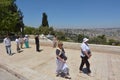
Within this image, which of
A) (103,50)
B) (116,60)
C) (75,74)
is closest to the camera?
(75,74)

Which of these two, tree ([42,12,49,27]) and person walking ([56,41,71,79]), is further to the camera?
tree ([42,12,49,27])

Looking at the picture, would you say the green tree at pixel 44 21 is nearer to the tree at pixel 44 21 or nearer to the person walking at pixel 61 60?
the tree at pixel 44 21

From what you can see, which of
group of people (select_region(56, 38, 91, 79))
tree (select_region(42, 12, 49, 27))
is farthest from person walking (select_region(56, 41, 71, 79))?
tree (select_region(42, 12, 49, 27))

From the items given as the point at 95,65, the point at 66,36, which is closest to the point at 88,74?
the point at 95,65

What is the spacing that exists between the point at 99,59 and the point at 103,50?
3.31 meters

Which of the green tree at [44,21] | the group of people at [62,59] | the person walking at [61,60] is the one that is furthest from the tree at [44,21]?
the person walking at [61,60]

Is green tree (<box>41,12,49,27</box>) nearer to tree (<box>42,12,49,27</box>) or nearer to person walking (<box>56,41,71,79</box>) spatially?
tree (<box>42,12,49,27</box>)

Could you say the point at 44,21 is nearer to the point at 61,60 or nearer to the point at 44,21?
the point at 44,21

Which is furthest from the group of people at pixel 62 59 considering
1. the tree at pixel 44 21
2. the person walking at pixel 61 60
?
the tree at pixel 44 21

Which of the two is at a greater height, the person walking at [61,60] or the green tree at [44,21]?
the green tree at [44,21]

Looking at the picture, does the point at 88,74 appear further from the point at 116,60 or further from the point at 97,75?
the point at 116,60

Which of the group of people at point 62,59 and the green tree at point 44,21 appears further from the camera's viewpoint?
the green tree at point 44,21

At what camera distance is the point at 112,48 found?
18016 millimetres

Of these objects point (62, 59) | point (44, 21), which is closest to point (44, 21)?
point (44, 21)
